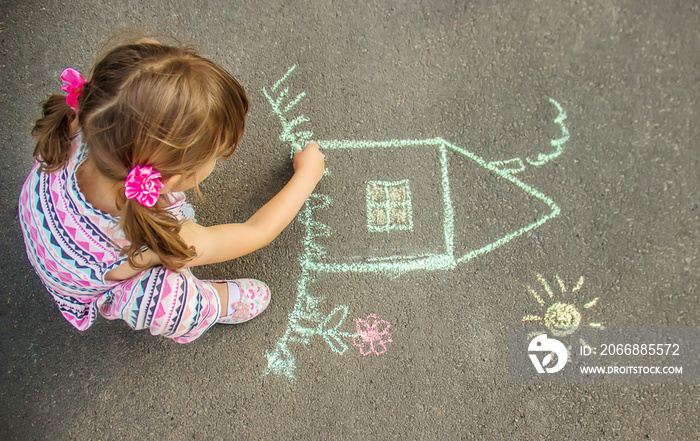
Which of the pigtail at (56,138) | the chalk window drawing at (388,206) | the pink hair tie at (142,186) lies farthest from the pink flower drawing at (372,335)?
the pigtail at (56,138)

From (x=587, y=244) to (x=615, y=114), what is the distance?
607mm

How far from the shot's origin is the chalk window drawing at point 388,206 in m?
1.97

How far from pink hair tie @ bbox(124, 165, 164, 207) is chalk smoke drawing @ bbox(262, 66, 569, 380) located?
0.89m

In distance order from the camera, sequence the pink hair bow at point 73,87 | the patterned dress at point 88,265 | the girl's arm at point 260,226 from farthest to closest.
Answer: the girl's arm at point 260,226 → the patterned dress at point 88,265 → the pink hair bow at point 73,87

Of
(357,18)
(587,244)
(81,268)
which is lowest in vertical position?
(587,244)

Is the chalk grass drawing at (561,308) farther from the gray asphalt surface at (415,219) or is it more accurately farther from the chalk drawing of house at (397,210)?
the chalk drawing of house at (397,210)

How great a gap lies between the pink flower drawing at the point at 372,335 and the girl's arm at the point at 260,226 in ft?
1.84

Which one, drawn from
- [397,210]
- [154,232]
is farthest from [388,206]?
[154,232]

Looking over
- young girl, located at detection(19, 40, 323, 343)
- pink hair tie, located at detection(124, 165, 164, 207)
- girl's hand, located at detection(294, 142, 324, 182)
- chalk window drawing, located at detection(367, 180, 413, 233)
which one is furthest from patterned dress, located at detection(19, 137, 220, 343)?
chalk window drawing, located at detection(367, 180, 413, 233)

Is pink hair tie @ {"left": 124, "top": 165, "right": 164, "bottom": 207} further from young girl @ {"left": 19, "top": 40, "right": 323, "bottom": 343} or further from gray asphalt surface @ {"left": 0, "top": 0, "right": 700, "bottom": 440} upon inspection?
gray asphalt surface @ {"left": 0, "top": 0, "right": 700, "bottom": 440}

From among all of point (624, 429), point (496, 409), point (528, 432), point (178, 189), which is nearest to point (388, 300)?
point (496, 409)

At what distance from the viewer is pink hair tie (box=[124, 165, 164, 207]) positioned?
112cm

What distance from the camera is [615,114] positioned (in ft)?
6.61

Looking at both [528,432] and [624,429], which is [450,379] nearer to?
[528,432]
